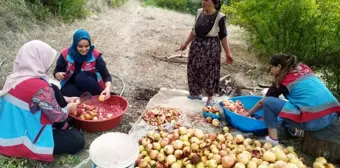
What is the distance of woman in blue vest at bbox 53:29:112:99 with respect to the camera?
394 cm

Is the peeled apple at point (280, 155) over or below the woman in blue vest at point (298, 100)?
below

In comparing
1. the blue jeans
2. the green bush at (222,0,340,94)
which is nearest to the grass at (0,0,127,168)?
the blue jeans

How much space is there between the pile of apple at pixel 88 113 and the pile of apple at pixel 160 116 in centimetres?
49

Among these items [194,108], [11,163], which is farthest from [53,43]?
[11,163]

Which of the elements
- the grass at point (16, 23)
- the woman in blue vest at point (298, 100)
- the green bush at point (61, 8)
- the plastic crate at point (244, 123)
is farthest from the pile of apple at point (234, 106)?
the green bush at point (61, 8)

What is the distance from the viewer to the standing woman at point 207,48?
416 cm

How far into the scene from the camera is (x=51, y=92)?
119 inches

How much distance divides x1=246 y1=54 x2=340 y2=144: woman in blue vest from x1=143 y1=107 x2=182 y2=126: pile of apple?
3.64ft

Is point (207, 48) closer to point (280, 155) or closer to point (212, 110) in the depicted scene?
point (212, 110)

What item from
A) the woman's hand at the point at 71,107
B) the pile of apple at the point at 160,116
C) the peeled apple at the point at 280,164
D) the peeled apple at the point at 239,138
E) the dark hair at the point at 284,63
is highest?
the dark hair at the point at 284,63

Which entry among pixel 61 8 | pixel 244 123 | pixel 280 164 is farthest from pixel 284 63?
pixel 61 8

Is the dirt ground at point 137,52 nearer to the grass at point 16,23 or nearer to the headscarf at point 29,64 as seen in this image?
the grass at point 16,23

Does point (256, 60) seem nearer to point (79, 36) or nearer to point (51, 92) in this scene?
point (79, 36)

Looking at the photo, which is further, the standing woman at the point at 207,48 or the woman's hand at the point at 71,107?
the standing woman at the point at 207,48
